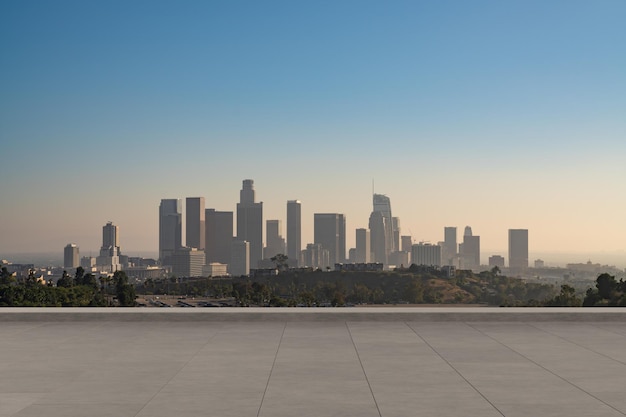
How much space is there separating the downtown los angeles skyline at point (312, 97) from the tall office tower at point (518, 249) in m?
10.9

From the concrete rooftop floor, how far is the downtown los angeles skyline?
1980cm

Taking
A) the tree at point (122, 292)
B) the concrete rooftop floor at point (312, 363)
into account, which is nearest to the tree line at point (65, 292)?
the tree at point (122, 292)

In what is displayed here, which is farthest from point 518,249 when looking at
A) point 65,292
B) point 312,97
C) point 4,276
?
point 65,292

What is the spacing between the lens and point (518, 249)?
600ft

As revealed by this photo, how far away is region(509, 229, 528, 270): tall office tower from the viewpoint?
169 m

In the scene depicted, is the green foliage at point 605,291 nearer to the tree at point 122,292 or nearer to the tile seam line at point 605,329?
the tile seam line at point 605,329

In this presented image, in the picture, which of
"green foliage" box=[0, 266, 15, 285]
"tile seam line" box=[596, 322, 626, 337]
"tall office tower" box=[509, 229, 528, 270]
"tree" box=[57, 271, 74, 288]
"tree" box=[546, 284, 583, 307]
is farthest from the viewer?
"tall office tower" box=[509, 229, 528, 270]

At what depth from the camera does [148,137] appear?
111 meters

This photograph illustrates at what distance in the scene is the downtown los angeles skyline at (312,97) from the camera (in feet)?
172

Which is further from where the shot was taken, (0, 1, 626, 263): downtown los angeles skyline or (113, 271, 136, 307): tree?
(113, 271, 136, 307): tree

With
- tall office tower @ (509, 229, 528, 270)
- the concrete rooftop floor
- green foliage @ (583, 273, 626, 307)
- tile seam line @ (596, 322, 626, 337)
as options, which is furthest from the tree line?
tall office tower @ (509, 229, 528, 270)

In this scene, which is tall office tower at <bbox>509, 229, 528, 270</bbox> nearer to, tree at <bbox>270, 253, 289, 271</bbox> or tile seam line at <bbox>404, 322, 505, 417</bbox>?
tree at <bbox>270, 253, 289, 271</bbox>

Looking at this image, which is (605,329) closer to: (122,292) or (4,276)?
(122,292)

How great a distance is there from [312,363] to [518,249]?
180 metres
